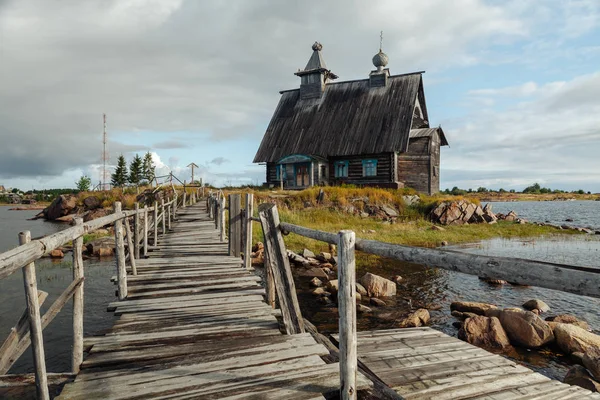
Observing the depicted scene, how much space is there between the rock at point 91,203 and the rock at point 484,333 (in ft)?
108

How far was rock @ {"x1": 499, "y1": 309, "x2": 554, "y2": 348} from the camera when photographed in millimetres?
6566

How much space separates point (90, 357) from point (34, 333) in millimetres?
1009

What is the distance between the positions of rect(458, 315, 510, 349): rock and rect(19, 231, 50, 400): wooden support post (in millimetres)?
6651

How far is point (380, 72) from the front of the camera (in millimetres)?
31328

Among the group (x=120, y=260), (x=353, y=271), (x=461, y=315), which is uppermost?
(x=353, y=271)

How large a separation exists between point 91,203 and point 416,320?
33.3 metres

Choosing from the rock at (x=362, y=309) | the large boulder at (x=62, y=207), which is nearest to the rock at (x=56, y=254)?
the rock at (x=362, y=309)

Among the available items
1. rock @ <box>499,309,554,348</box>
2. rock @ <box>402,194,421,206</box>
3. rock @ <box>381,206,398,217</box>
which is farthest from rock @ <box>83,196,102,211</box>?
rock @ <box>499,309,554,348</box>

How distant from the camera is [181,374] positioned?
321 centimetres

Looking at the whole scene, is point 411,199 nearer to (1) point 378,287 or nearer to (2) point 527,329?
(1) point 378,287

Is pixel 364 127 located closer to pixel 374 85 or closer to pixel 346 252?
pixel 374 85

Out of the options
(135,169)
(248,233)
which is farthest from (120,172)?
(248,233)

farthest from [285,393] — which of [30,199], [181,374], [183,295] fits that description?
[30,199]

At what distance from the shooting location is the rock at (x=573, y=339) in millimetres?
6285
